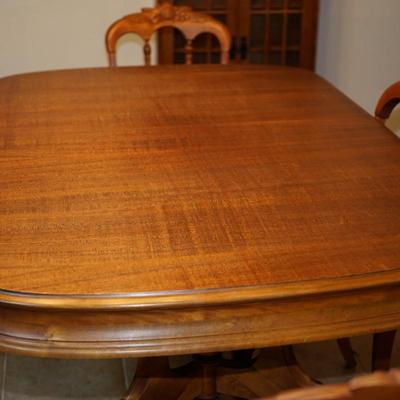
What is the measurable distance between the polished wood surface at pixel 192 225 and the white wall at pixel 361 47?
1213 mm

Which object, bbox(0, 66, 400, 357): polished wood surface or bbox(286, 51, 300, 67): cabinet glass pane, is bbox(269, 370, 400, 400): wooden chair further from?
bbox(286, 51, 300, 67): cabinet glass pane

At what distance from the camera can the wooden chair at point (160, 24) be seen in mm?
2115

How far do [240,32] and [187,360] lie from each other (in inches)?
64.9

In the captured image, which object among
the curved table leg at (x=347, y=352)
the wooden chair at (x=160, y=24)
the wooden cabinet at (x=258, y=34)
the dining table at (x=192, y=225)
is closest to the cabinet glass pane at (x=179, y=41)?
the wooden cabinet at (x=258, y=34)

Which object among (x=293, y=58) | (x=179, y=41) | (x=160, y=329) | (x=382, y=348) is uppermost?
(x=160, y=329)

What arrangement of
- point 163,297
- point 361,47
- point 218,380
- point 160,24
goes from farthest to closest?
point 361,47 < point 160,24 < point 218,380 < point 163,297

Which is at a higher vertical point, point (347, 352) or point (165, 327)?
point (165, 327)

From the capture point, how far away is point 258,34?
3127 mm

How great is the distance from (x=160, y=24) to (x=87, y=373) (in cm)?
106

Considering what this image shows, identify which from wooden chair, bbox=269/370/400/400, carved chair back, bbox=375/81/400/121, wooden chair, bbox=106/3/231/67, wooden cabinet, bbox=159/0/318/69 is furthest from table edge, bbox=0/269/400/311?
wooden cabinet, bbox=159/0/318/69

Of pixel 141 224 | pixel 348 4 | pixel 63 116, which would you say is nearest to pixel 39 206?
pixel 141 224

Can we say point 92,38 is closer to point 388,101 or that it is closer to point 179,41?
point 179,41

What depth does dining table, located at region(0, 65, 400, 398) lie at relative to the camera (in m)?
0.93

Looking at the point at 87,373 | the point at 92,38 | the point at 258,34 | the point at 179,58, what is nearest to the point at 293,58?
the point at 258,34
